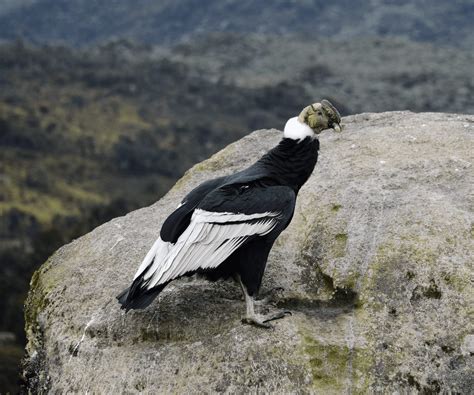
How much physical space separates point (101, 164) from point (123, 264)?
95.7 meters

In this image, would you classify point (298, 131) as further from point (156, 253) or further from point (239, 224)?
point (156, 253)

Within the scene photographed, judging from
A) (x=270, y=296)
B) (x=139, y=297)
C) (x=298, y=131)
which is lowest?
(x=270, y=296)

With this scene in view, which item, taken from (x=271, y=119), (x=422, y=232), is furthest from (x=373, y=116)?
(x=271, y=119)

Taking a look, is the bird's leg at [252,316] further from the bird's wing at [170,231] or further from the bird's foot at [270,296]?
the bird's wing at [170,231]

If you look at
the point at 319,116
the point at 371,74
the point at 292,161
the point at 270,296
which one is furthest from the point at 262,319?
the point at 371,74

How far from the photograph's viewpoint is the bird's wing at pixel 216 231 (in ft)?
27.2

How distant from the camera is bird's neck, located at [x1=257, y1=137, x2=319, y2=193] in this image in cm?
891

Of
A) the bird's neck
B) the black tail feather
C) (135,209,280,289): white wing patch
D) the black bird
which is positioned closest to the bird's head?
the black bird

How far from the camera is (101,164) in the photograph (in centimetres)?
10412

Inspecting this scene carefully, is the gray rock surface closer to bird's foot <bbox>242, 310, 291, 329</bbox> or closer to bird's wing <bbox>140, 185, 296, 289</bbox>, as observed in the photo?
bird's foot <bbox>242, 310, 291, 329</bbox>

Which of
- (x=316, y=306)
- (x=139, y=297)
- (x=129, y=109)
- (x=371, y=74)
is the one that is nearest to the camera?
(x=139, y=297)

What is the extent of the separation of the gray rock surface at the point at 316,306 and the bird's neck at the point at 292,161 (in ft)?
4.56

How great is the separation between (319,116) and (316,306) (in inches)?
94.2

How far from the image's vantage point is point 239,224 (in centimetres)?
838
